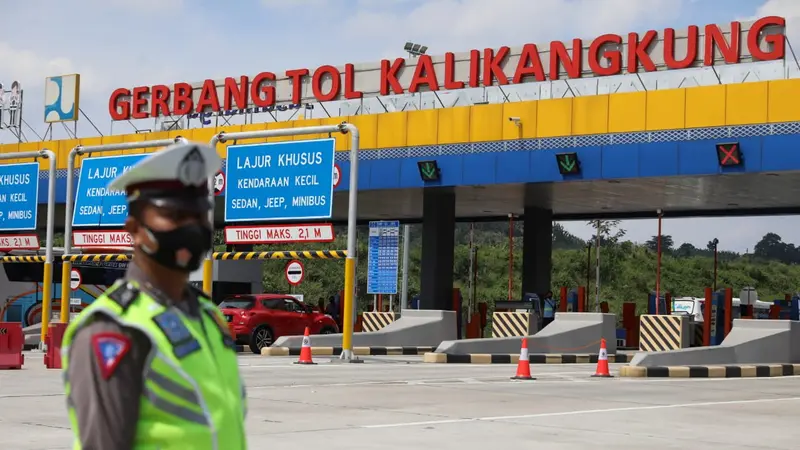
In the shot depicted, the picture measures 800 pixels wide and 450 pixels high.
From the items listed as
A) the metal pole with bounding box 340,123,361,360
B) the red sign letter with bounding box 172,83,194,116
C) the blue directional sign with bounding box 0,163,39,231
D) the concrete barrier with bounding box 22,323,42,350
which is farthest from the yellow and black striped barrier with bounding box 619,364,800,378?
the red sign letter with bounding box 172,83,194,116

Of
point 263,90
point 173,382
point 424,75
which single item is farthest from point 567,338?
point 173,382

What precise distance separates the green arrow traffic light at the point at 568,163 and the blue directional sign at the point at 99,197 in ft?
33.7

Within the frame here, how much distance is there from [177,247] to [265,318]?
91.6ft

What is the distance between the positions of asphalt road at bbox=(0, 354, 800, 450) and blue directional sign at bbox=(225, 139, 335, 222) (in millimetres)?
4408

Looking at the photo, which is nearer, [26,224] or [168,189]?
[168,189]

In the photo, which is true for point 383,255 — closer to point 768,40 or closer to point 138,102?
point 768,40

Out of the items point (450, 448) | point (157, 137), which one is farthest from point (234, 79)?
point (450, 448)

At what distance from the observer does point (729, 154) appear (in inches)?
1145

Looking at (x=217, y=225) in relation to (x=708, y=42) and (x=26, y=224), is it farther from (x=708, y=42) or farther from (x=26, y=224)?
(x=708, y=42)

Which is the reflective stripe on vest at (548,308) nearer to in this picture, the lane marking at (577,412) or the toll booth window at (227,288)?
the toll booth window at (227,288)

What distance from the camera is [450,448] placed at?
11602 millimetres

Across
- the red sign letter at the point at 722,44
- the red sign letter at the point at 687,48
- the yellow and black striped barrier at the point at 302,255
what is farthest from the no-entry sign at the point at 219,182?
the red sign letter at the point at 722,44

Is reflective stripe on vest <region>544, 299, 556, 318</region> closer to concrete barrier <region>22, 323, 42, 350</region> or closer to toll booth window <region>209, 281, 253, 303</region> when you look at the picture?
toll booth window <region>209, 281, 253, 303</region>

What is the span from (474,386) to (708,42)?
50.6 feet
